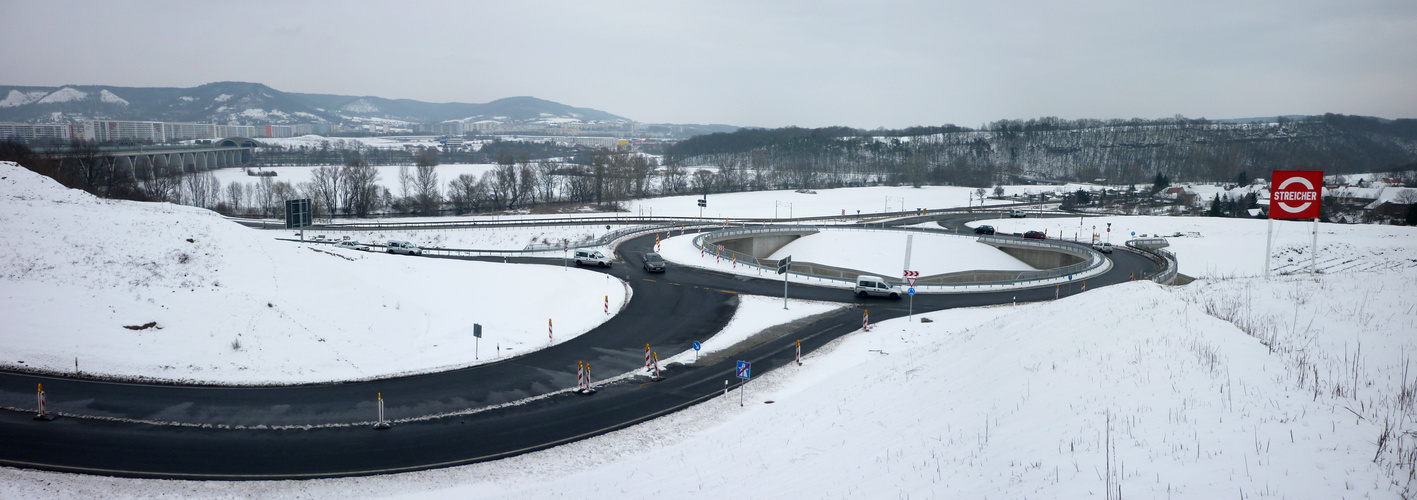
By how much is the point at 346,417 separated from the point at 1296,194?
107ft

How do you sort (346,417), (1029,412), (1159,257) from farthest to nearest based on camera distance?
(1159,257), (346,417), (1029,412)

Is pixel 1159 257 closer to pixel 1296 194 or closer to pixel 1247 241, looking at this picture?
pixel 1247 241

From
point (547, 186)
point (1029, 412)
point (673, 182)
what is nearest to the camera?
point (1029, 412)

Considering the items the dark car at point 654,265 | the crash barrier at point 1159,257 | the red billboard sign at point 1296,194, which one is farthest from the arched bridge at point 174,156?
the red billboard sign at point 1296,194

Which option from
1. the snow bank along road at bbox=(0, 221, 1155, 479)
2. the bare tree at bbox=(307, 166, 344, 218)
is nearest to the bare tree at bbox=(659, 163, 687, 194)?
the bare tree at bbox=(307, 166, 344, 218)

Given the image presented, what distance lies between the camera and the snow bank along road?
15906mm

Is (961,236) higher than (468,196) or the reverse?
the reverse

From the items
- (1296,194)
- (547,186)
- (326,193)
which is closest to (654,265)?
(1296,194)

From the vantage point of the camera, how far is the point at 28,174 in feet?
115

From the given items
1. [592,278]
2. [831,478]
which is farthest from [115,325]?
[831,478]

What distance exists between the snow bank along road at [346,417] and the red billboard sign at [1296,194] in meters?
18.9

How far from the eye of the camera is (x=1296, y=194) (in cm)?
2561

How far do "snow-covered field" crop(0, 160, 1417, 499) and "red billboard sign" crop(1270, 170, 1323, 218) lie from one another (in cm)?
575

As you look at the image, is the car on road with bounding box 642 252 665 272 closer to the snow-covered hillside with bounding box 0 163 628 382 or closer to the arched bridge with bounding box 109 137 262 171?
the snow-covered hillside with bounding box 0 163 628 382
